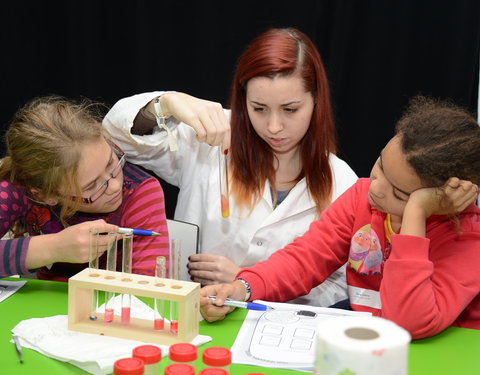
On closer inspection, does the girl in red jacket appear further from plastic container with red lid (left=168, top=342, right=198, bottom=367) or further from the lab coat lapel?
the lab coat lapel

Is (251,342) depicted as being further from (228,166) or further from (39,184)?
(228,166)

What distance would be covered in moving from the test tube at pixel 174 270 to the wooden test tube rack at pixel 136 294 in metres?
0.02

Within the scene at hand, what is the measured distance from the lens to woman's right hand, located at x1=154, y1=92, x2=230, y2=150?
62.8 inches

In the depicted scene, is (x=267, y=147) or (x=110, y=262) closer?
(x=110, y=262)

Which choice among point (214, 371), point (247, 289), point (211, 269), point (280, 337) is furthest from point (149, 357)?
point (211, 269)

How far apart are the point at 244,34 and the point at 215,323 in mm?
1843

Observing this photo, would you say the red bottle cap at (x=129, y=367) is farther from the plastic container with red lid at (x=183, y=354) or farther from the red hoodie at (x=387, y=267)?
the red hoodie at (x=387, y=267)

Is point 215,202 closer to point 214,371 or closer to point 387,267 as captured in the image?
point 387,267

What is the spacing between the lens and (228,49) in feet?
9.32

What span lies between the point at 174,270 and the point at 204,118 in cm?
54

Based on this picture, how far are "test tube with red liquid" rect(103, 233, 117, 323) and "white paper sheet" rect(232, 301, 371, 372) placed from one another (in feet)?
0.83

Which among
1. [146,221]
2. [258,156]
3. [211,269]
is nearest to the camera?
[146,221]

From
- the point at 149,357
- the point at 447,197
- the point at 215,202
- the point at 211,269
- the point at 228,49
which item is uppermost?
the point at 228,49

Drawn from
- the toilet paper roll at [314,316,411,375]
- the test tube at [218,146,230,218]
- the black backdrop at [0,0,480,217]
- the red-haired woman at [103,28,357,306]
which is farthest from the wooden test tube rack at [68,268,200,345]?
the black backdrop at [0,0,480,217]
